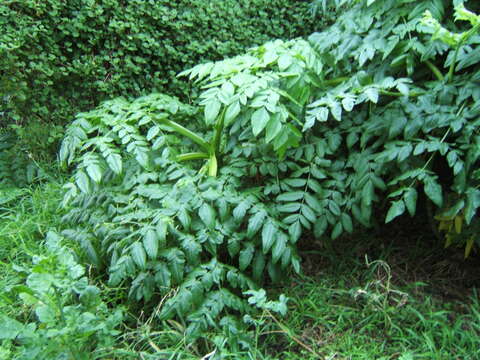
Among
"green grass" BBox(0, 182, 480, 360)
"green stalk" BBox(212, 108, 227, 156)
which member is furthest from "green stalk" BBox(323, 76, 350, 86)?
"green grass" BBox(0, 182, 480, 360)

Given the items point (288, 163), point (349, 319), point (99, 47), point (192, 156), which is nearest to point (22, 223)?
point (192, 156)

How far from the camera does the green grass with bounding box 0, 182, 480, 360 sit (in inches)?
71.3

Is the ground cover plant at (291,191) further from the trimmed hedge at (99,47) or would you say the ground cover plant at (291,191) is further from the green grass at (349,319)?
the trimmed hedge at (99,47)

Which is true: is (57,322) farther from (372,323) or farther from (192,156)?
(372,323)

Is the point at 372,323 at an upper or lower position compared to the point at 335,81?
lower

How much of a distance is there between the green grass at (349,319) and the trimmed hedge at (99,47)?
1.26m

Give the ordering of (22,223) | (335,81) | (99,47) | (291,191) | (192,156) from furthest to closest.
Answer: (99,47), (22,223), (192,156), (335,81), (291,191)

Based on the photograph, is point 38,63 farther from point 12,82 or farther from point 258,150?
point 258,150

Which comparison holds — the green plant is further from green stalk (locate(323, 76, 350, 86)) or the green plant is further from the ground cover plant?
green stalk (locate(323, 76, 350, 86))

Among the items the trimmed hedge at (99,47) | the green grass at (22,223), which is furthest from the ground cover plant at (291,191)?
the trimmed hedge at (99,47)

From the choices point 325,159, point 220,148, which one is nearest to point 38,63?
point 220,148

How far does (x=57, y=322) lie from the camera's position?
5.34ft

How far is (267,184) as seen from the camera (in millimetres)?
2168

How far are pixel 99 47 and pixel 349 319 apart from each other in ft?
8.73
